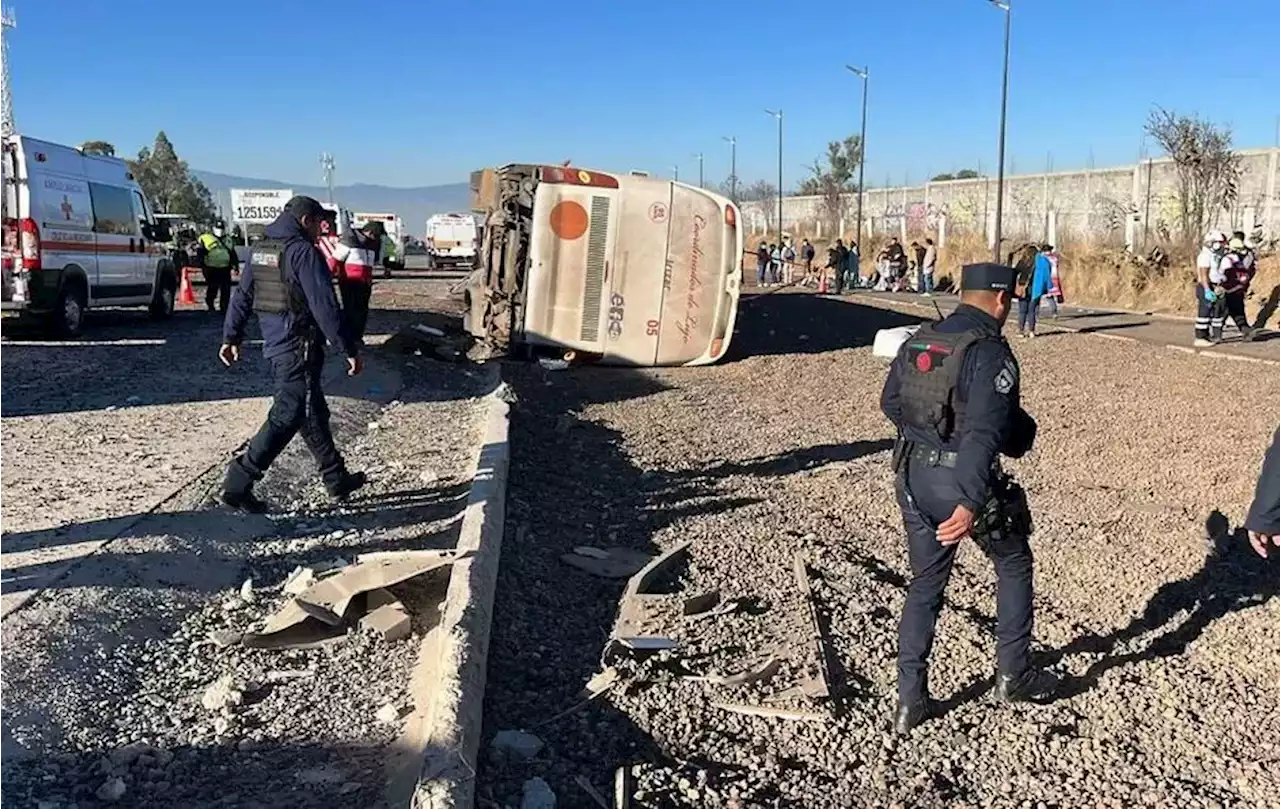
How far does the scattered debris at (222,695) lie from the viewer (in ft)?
12.8

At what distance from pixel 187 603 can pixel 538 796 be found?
92.7 inches

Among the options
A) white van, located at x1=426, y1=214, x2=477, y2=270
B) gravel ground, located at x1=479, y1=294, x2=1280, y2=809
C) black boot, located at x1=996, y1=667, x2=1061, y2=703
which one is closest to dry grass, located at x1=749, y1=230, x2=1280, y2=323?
gravel ground, located at x1=479, y1=294, x2=1280, y2=809

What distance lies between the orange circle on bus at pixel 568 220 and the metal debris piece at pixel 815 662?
8479 mm

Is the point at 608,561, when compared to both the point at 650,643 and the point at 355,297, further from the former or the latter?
the point at 355,297

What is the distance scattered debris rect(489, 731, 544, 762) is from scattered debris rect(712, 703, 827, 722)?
73cm

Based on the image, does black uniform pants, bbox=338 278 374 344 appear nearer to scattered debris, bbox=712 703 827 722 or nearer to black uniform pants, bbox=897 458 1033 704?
scattered debris, bbox=712 703 827 722

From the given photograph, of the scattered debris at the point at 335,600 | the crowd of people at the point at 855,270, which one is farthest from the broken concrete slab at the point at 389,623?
the crowd of people at the point at 855,270

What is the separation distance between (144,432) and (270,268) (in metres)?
3.06

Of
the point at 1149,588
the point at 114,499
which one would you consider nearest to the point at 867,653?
the point at 1149,588

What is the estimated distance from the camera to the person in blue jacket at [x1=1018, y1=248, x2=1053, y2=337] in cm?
1814

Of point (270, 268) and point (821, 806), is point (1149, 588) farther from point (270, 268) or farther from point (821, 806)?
point (270, 268)

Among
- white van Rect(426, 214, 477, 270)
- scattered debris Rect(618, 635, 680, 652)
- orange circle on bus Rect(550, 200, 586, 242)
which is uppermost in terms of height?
white van Rect(426, 214, 477, 270)

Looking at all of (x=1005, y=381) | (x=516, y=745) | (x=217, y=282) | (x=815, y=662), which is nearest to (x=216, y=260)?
(x=217, y=282)

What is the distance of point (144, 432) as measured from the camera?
852 cm
